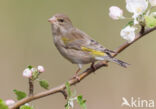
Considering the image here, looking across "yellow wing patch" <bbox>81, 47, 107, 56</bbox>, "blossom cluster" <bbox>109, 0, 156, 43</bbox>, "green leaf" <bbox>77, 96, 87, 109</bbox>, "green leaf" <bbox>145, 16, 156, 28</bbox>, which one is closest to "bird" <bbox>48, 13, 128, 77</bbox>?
"yellow wing patch" <bbox>81, 47, 107, 56</bbox>

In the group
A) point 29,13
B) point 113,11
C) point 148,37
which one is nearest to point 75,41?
point 113,11

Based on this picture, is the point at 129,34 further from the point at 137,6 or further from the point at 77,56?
the point at 77,56

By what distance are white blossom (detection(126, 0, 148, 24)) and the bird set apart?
1272 mm

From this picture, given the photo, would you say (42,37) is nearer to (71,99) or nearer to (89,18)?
(89,18)

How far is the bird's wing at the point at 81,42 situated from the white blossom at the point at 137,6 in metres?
1.31

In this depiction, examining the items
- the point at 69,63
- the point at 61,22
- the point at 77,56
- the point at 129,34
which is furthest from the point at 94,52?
the point at 69,63

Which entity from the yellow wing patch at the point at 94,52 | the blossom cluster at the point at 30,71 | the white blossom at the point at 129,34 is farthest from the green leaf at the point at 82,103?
the yellow wing patch at the point at 94,52

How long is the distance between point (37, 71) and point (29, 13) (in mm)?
6536

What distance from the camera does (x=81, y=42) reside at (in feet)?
13.9

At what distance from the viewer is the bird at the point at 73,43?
4.06 m

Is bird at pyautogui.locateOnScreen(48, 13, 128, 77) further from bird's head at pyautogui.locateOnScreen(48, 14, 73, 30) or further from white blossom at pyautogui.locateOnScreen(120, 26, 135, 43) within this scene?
white blossom at pyautogui.locateOnScreen(120, 26, 135, 43)

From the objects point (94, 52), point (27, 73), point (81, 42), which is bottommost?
point (27, 73)

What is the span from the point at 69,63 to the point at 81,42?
10.1ft

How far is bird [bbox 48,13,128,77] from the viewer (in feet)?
13.3
